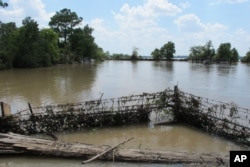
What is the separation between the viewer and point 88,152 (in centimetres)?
886

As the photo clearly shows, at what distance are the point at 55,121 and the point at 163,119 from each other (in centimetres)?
512

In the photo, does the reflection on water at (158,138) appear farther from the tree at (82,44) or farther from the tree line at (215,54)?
the tree line at (215,54)

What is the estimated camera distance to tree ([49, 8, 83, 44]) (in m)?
85.2

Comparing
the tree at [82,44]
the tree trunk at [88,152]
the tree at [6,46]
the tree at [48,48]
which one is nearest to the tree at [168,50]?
the tree at [82,44]

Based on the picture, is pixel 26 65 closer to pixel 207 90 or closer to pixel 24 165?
pixel 207 90

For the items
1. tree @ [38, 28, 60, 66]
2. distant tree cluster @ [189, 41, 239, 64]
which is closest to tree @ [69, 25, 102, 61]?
tree @ [38, 28, 60, 66]

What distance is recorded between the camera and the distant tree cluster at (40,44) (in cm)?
5166

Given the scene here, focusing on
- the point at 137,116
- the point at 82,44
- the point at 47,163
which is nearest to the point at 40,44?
the point at 82,44

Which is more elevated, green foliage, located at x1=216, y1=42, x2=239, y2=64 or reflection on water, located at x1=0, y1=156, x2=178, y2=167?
green foliage, located at x1=216, y1=42, x2=239, y2=64

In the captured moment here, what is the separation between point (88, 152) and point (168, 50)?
116 metres

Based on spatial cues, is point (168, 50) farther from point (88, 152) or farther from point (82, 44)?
point (88, 152)

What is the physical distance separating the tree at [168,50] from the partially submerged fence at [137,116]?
10978 centimetres

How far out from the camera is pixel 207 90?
25.5 metres

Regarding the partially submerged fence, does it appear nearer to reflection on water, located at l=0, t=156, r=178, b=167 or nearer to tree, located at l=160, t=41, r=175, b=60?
reflection on water, located at l=0, t=156, r=178, b=167
